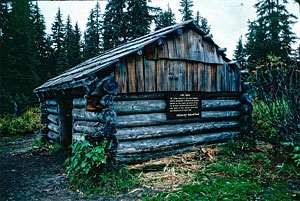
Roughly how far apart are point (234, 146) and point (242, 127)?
1.02 metres

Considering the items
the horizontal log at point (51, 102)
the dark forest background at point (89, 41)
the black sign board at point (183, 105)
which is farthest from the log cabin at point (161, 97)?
the dark forest background at point (89, 41)

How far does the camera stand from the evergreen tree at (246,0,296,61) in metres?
24.8

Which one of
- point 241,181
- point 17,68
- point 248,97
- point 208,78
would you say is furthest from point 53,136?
point 17,68

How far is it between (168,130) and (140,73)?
6.25 feet

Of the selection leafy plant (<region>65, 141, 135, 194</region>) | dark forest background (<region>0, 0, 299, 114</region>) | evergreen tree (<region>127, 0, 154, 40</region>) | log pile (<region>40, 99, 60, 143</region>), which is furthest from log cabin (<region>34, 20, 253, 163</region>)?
evergreen tree (<region>127, 0, 154, 40</region>)

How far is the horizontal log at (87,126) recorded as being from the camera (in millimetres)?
5560

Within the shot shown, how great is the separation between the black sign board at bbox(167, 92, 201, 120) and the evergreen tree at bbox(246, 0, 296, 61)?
21415 mm

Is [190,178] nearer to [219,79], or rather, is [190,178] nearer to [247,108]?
[219,79]

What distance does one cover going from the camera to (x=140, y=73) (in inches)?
239

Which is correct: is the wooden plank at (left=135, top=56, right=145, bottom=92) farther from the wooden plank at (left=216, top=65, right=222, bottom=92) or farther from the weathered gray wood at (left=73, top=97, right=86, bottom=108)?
the wooden plank at (left=216, top=65, right=222, bottom=92)

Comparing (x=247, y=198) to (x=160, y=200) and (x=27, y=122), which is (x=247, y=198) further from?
(x=27, y=122)

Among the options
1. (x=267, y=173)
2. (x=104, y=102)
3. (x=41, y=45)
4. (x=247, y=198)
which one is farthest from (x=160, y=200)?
(x=41, y=45)

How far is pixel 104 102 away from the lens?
532 centimetres

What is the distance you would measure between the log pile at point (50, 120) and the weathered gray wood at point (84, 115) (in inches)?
98.6
